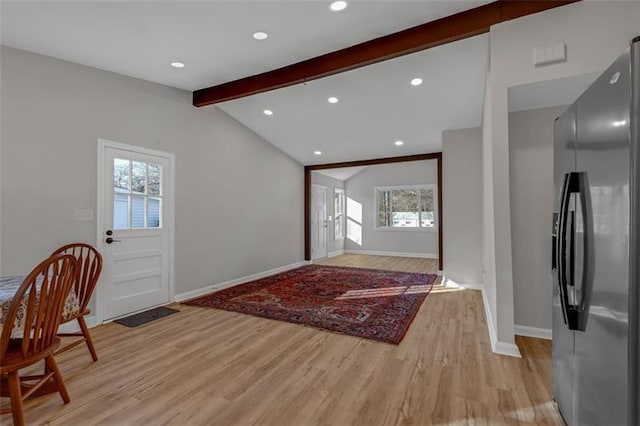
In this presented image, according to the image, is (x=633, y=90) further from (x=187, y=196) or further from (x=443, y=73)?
(x=187, y=196)

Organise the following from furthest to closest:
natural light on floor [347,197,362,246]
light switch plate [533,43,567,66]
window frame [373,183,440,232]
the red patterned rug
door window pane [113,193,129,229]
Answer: natural light on floor [347,197,362,246] < window frame [373,183,440,232] < door window pane [113,193,129,229] < the red patterned rug < light switch plate [533,43,567,66]

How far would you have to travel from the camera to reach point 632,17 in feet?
7.13

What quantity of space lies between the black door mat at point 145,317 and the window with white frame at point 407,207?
252 inches

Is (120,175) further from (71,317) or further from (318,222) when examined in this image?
(318,222)

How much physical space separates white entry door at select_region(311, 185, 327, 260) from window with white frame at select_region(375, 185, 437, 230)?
1746mm

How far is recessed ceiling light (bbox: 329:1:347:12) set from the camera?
7.68 ft

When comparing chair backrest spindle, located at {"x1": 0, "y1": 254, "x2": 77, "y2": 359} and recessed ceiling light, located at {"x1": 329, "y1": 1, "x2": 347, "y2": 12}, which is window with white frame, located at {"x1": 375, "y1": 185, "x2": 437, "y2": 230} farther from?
chair backrest spindle, located at {"x1": 0, "y1": 254, "x2": 77, "y2": 359}

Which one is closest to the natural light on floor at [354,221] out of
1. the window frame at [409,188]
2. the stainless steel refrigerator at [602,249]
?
the window frame at [409,188]

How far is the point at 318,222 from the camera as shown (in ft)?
25.9

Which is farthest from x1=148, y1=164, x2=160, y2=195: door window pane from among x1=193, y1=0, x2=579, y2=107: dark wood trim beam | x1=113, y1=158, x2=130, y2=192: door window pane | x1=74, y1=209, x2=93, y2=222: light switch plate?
x1=193, y1=0, x2=579, y2=107: dark wood trim beam

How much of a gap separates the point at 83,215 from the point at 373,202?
23.4 ft

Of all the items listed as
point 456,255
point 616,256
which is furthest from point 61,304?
point 456,255

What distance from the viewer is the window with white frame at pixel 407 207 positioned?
8.35 m

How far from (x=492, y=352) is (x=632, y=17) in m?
2.75
